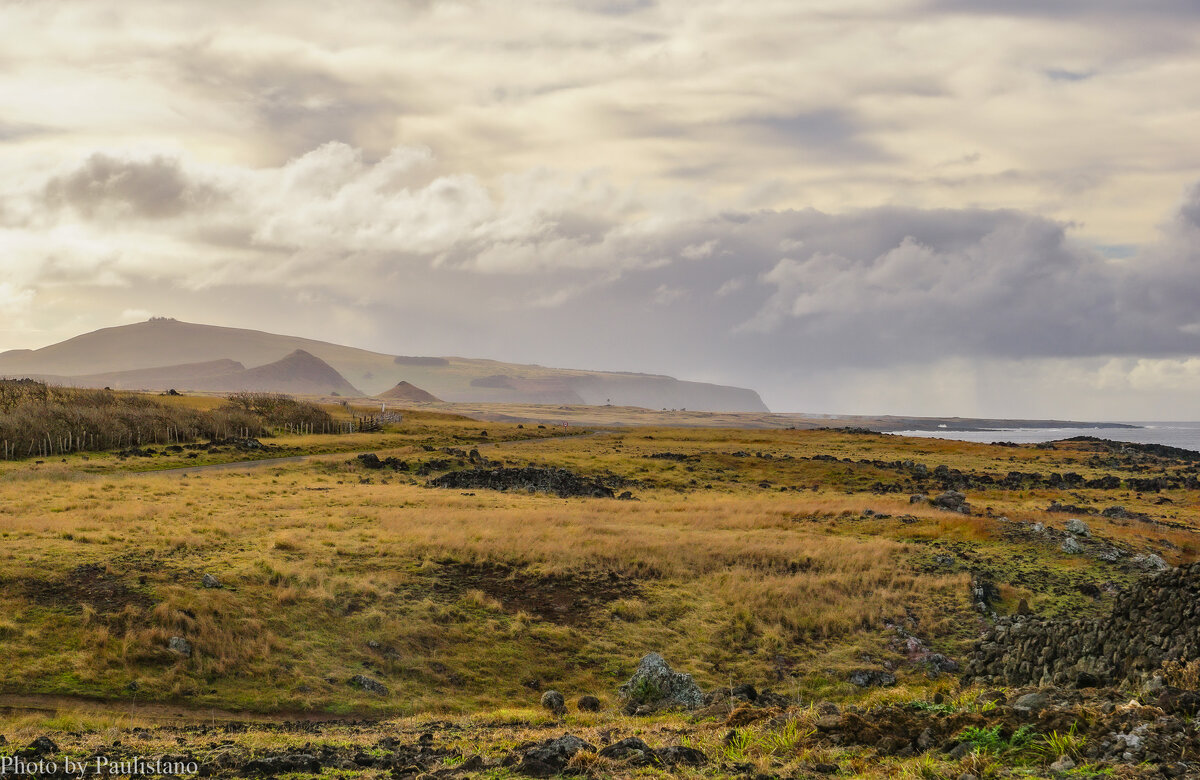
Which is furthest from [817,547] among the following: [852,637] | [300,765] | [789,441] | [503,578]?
[789,441]

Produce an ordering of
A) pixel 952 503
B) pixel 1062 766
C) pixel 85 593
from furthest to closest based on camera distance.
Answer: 1. pixel 952 503
2. pixel 85 593
3. pixel 1062 766

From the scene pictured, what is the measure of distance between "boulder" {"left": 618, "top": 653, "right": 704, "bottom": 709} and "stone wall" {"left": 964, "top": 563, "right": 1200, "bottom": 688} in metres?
6.85

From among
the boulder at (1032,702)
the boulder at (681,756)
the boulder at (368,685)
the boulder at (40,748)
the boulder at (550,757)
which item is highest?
the boulder at (1032,702)

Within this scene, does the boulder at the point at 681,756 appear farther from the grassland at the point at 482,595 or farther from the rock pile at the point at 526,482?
the rock pile at the point at 526,482

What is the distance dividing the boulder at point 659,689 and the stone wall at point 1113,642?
22.5 feet

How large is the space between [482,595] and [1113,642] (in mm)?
17819

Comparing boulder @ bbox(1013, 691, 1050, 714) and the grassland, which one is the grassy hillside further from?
boulder @ bbox(1013, 691, 1050, 714)

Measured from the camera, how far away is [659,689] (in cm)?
1761

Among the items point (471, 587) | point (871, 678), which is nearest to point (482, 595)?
point (471, 587)

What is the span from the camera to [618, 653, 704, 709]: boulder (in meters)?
17.2

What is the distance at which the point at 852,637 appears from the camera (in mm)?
22641

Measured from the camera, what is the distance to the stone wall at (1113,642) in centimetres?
1344

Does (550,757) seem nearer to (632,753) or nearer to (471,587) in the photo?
(632,753)

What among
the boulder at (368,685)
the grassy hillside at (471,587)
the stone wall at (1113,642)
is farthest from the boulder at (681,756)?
the boulder at (368,685)
